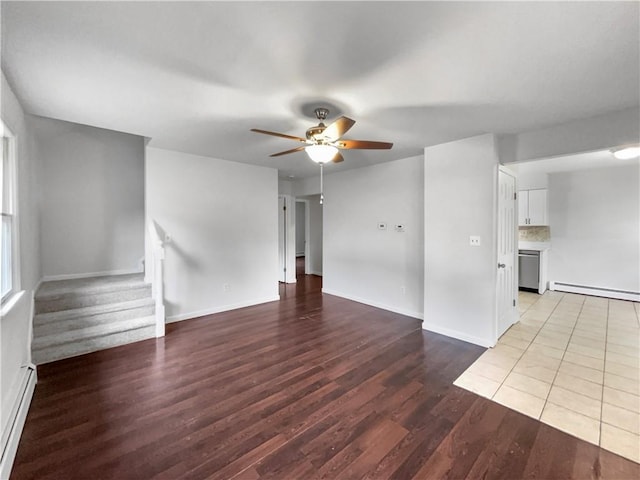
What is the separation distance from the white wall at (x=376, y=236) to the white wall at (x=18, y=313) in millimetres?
4306

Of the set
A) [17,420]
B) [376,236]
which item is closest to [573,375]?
[376,236]

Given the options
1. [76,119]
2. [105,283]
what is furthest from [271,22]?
[105,283]

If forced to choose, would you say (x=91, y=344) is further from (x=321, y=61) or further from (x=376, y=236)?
(x=376, y=236)

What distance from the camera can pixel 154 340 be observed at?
3.45m

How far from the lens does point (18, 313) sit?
228 cm

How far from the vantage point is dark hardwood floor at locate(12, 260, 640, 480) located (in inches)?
65.2

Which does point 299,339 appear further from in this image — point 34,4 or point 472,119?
point 34,4

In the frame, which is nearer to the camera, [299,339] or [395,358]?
[395,358]

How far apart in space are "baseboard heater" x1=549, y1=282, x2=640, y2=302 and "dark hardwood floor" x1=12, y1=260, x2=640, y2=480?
4.26m

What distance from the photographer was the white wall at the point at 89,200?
13.6ft

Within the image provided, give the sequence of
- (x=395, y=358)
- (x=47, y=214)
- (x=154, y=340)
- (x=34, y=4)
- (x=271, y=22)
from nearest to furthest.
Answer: (x=34, y=4) → (x=271, y=22) → (x=395, y=358) → (x=154, y=340) → (x=47, y=214)

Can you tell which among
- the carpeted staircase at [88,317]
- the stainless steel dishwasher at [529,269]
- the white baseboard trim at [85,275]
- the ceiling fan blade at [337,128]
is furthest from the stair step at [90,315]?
the stainless steel dishwasher at [529,269]

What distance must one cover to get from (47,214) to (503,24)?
227 inches

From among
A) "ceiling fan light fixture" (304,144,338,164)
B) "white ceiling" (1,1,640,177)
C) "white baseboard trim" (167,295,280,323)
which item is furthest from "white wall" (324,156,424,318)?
"ceiling fan light fixture" (304,144,338,164)
